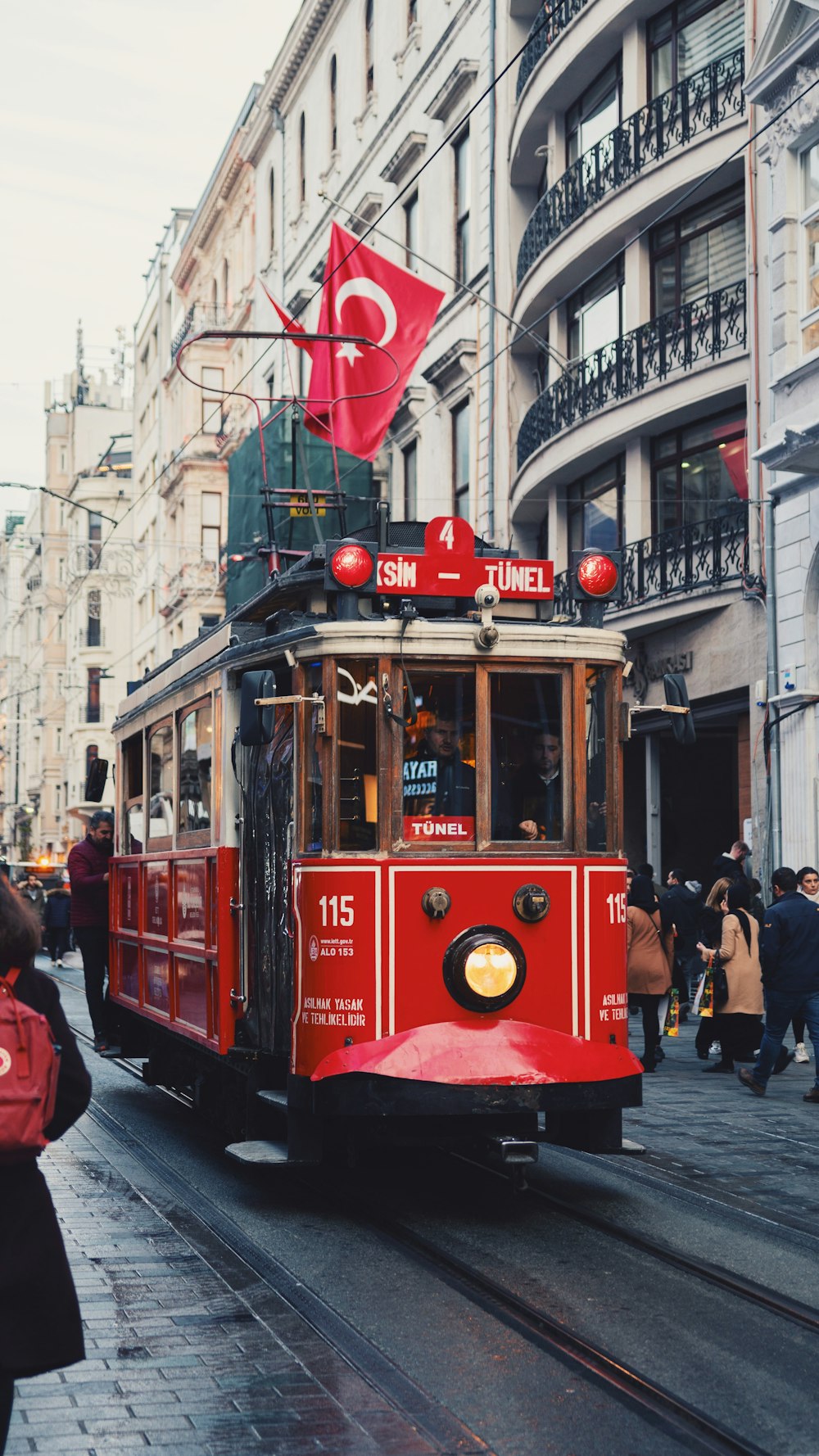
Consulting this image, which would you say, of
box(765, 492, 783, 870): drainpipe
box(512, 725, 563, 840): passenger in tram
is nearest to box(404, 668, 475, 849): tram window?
box(512, 725, 563, 840): passenger in tram

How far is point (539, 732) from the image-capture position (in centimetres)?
852

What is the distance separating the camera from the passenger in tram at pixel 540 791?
8.45 m

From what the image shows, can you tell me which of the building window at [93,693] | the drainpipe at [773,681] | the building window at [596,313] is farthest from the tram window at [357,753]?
the building window at [93,693]

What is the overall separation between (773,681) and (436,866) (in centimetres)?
1150

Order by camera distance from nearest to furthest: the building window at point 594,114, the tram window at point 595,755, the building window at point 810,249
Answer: the tram window at point 595,755 → the building window at point 810,249 → the building window at point 594,114

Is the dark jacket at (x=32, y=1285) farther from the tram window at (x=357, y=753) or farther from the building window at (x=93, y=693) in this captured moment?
the building window at (x=93, y=693)

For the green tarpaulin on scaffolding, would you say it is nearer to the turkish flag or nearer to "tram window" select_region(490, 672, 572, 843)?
the turkish flag

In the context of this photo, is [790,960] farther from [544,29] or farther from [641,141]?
[544,29]

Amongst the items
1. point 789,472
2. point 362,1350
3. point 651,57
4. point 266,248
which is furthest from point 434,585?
point 266,248

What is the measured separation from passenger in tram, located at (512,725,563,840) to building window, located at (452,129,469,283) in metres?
20.9

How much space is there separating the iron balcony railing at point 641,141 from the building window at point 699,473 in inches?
132

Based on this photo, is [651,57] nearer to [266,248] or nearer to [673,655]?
[673,655]

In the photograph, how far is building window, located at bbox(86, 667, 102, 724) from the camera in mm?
65688

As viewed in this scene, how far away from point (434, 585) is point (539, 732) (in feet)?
2.98
